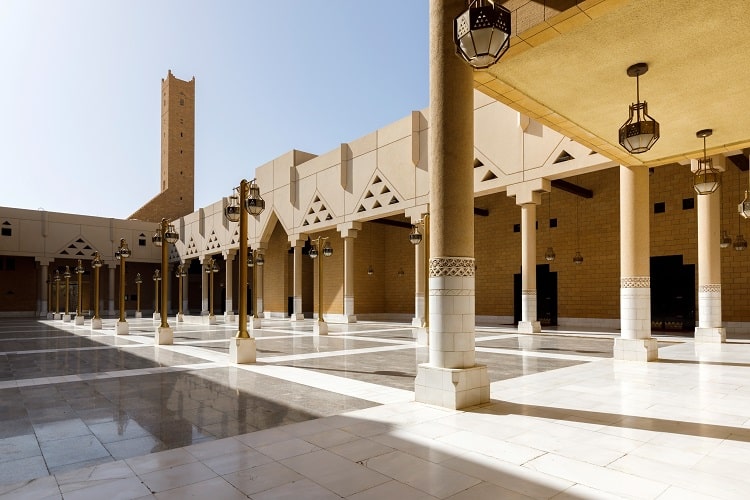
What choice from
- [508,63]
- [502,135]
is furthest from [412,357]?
[502,135]

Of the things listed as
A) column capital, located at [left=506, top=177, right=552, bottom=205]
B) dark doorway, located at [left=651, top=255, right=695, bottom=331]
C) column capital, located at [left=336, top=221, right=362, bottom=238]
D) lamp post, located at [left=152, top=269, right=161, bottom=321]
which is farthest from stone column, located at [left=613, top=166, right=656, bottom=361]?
lamp post, located at [left=152, top=269, right=161, bottom=321]

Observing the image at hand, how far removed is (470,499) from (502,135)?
1627 cm

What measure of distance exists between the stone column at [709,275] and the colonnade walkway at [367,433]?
4.54m

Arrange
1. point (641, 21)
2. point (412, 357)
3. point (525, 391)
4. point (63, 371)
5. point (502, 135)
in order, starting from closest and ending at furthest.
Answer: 1. point (641, 21)
2. point (525, 391)
3. point (63, 371)
4. point (412, 357)
5. point (502, 135)

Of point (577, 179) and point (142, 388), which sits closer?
point (142, 388)

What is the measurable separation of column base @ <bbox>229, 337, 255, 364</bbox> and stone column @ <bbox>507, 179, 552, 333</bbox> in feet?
35.1

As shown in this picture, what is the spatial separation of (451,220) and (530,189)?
12.0 m

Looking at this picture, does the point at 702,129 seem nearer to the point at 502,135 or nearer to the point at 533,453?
the point at 533,453

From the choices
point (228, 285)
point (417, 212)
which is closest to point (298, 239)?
point (228, 285)

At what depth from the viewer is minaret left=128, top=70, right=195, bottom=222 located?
167 ft

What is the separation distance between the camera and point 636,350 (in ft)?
32.2

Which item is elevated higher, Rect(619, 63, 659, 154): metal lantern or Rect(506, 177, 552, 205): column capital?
Rect(506, 177, 552, 205): column capital

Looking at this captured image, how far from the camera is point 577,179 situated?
21312 millimetres

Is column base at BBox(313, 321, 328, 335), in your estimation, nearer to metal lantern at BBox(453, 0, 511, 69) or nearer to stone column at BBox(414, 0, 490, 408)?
stone column at BBox(414, 0, 490, 408)
